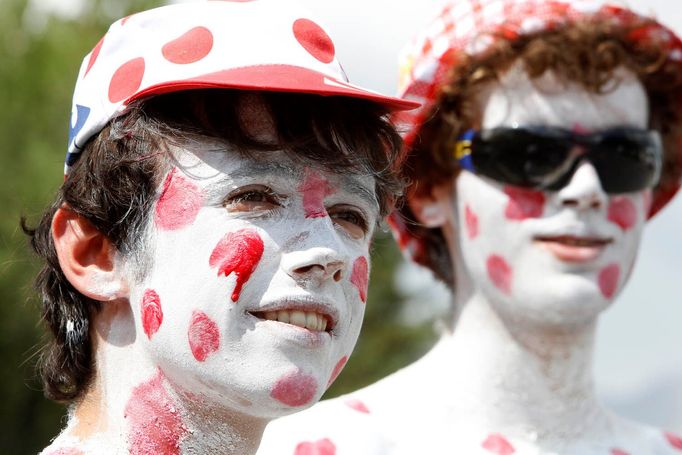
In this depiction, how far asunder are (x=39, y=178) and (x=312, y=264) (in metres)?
11.6

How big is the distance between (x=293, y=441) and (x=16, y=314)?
10.3 m

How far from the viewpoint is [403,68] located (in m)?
4.83

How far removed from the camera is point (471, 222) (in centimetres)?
457

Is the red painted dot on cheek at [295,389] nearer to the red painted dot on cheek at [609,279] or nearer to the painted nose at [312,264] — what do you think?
the painted nose at [312,264]

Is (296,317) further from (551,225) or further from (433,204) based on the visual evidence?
(433,204)

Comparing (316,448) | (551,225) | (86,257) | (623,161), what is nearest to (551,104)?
(623,161)

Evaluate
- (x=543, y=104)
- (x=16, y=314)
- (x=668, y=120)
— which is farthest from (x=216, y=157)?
(x=16, y=314)

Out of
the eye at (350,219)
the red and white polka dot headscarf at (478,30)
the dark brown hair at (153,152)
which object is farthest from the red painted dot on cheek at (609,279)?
the eye at (350,219)

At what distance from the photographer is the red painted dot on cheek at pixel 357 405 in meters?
4.31

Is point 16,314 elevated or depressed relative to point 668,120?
depressed

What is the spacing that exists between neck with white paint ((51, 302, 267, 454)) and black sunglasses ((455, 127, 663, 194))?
6.09 feet

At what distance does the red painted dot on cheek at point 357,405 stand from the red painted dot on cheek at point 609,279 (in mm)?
870

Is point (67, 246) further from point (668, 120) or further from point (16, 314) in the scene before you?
point (16, 314)

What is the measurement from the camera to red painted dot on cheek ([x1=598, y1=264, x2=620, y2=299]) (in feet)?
14.5
